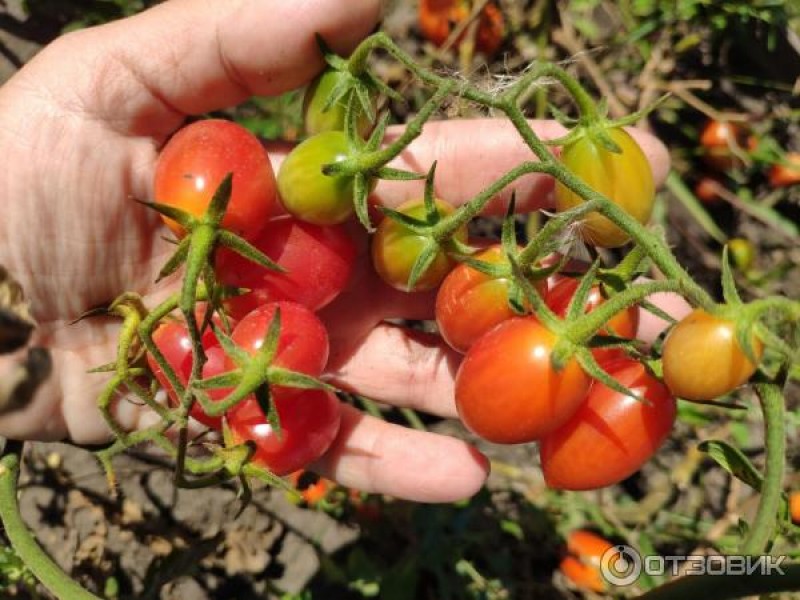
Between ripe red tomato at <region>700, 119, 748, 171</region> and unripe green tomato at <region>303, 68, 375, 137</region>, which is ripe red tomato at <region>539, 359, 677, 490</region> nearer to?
unripe green tomato at <region>303, 68, 375, 137</region>

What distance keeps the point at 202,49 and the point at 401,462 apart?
0.90m

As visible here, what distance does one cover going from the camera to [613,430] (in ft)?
4.15

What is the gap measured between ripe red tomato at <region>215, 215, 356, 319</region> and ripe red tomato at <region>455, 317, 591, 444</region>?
31 cm

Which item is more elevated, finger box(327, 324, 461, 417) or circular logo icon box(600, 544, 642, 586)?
finger box(327, 324, 461, 417)

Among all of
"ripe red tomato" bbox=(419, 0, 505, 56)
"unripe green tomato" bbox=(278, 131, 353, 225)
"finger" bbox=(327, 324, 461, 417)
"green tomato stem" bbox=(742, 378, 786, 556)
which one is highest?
"unripe green tomato" bbox=(278, 131, 353, 225)

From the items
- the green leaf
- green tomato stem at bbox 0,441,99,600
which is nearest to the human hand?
green tomato stem at bbox 0,441,99,600

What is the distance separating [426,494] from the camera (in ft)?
5.45

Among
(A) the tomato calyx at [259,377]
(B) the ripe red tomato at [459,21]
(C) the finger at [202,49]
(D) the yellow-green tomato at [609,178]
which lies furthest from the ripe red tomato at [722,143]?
(A) the tomato calyx at [259,377]

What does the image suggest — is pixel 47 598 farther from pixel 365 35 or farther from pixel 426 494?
pixel 365 35

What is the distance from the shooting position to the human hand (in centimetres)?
145

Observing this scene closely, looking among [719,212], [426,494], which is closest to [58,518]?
[426,494]

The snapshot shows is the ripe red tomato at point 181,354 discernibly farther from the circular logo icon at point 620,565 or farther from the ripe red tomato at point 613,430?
the circular logo icon at point 620,565

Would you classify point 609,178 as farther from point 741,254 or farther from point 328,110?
point 741,254

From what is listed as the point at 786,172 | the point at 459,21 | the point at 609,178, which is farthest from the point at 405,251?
the point at 786,172
